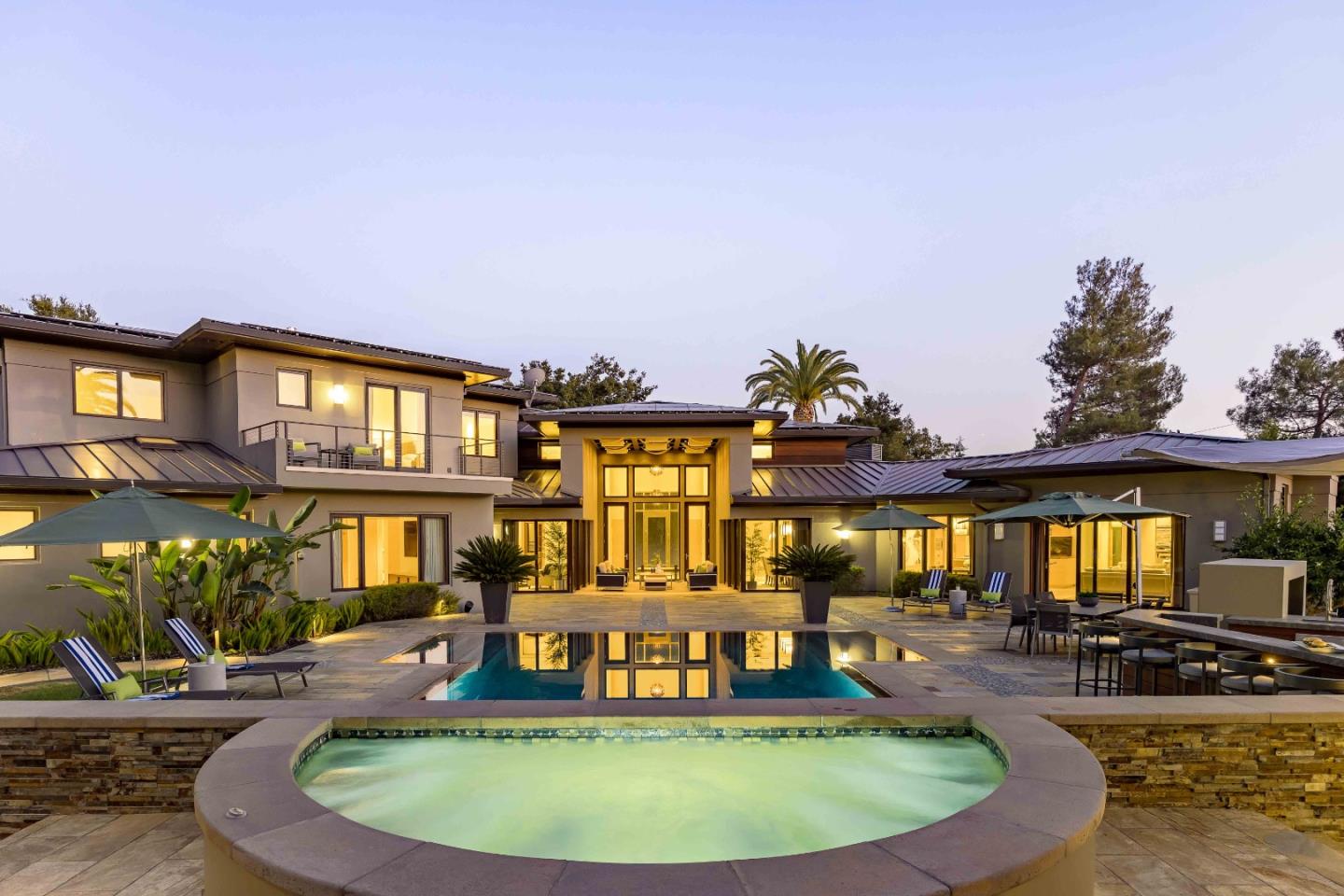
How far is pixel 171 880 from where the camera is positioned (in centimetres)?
489

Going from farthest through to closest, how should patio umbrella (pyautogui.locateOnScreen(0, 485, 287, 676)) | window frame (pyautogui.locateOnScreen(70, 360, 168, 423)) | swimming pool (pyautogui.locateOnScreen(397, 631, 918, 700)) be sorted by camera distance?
1. window frame (pyautogui.locateOnScreen(70, 360, 168, 423))
2. swimming pool (pyautogui.locateOnScreen(397, 631, 918, 700))
3. patio umbrella (pyautogui.locateOnScreen(0, 485, 287, 676))

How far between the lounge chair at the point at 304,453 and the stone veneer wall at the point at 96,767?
9.86 m

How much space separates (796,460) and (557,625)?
13.1 m

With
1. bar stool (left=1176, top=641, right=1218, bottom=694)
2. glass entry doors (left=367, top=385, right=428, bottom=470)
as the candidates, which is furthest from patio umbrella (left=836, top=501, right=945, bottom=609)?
glass entry doors (left=367, top=385, right=428, bottom=470)

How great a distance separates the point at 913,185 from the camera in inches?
1761

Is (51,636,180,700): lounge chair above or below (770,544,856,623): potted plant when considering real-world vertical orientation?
above

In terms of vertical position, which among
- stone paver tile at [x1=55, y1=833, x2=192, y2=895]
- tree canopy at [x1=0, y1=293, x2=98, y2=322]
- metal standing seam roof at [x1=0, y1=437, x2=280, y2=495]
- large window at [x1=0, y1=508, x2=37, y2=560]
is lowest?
stone paver tile at [x1=55, y1=833, x2=192, y2=895]

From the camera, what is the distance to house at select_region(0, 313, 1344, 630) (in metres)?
14.1

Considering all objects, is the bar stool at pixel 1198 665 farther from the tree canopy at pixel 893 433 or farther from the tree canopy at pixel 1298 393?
the tree canopy at pixel 893 433

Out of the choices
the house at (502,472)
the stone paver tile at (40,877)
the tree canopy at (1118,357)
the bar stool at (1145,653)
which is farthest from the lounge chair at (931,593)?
the tree canopy at (1118,357)

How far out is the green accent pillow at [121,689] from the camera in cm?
731

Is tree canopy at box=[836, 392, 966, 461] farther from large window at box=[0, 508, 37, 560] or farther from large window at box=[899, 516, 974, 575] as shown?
large window at box=[0, 508, 37, 560]

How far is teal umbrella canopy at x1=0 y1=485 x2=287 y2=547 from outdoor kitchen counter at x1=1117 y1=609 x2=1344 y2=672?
37.6ft

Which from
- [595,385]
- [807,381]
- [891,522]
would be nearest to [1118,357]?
[807,381]
